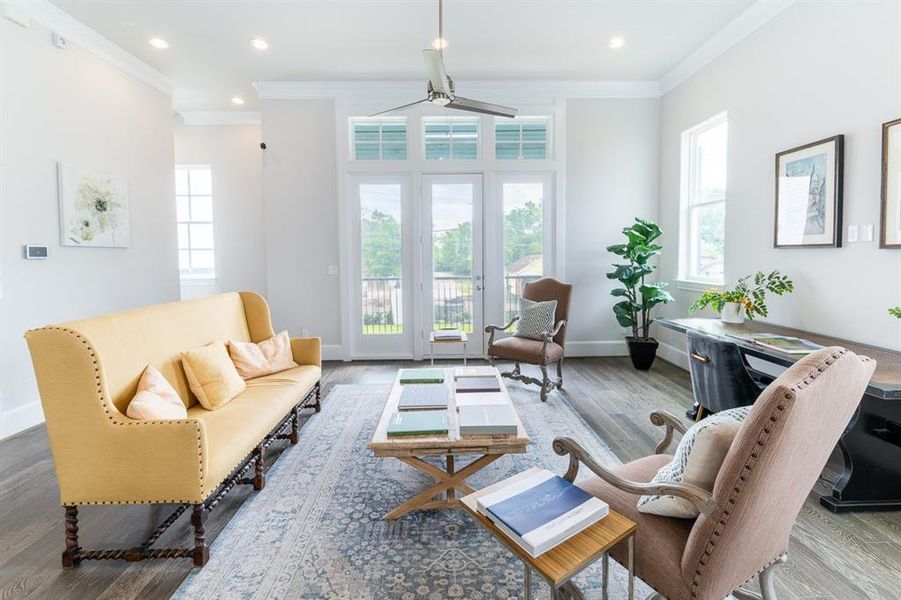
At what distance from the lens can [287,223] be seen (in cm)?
557

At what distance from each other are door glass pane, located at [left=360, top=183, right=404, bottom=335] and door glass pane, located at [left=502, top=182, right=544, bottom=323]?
134 centimetres

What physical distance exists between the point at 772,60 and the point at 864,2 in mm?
820

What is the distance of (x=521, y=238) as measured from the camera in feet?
18.4

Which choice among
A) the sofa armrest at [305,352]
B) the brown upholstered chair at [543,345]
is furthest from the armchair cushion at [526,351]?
the sofa armrest at [305,352]

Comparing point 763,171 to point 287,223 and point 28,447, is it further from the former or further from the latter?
point 28,447

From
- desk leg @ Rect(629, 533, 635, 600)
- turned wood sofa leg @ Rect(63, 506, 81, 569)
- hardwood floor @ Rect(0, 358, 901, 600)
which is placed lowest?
hardwood floor @ Rect(0, 358, 901, 600)

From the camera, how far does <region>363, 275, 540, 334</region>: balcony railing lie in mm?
5625

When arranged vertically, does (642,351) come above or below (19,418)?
above

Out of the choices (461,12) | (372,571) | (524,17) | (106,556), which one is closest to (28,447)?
(106,556)

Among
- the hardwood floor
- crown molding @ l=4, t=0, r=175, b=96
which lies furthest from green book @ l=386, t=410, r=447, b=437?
crown molding @ l=4, t=0, r=175, b=96

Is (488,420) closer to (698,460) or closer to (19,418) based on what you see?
(698,460)

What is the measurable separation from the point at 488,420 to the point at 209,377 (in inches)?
66.5

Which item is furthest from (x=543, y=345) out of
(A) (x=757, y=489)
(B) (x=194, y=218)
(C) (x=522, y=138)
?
(B) (x=194, y=218)

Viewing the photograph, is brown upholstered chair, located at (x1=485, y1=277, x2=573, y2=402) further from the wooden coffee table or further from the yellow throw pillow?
the yellow throw pillow
